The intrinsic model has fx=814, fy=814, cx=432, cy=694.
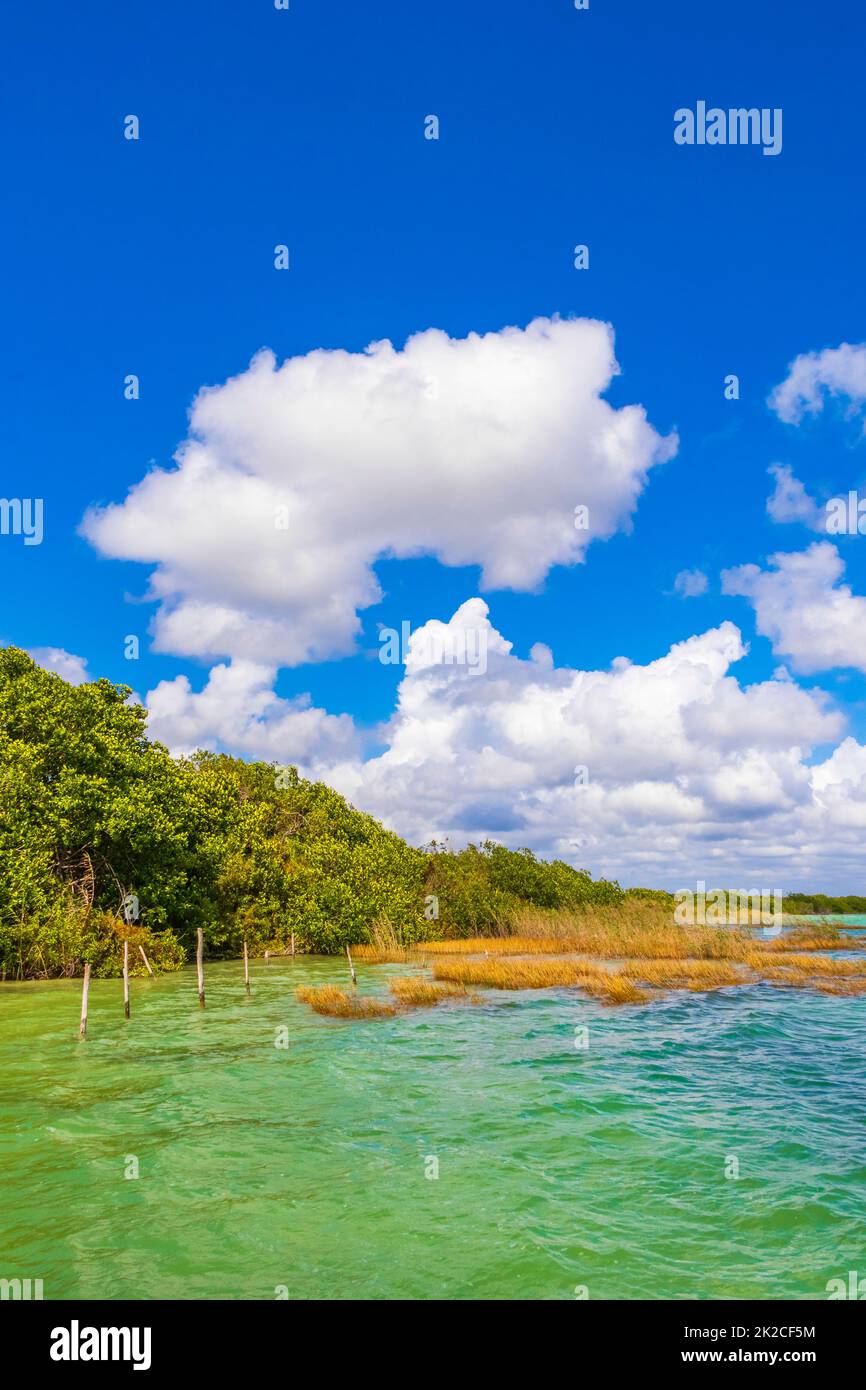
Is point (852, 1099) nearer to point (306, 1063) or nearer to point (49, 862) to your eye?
point (306, 1063)

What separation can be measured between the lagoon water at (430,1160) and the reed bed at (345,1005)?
262 cm

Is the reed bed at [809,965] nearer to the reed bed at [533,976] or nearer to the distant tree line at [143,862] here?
the reed bed at [533,976]

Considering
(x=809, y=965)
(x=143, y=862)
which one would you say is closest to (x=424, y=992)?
(x=143, y=862)

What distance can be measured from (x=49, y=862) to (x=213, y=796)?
13670 millimetres

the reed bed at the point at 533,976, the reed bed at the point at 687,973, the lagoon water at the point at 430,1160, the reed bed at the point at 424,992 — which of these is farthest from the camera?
the reed bed at the point at 687,973

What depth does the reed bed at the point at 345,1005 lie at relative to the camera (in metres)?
29.7

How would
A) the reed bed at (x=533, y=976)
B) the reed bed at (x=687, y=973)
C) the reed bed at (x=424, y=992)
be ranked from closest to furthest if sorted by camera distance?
the reed bed at (x=424, y=992)
the reed bed at (x=533, y=976)
the reed bed at (x=687, y=973)

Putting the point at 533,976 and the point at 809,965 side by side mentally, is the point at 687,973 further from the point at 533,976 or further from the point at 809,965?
the point at 533,976

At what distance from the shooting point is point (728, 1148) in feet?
49.5

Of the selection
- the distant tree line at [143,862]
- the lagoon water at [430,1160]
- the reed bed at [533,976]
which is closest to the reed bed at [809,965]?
the reed bed at [533,976]

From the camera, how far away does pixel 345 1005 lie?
3042 cm

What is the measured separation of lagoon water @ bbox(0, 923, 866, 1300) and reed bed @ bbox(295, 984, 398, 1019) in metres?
2.62

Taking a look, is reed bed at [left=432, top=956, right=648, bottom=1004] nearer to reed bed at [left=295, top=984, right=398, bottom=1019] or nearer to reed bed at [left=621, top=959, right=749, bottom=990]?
reed bed at [left=621, top=959, right=749, bottom=990]
